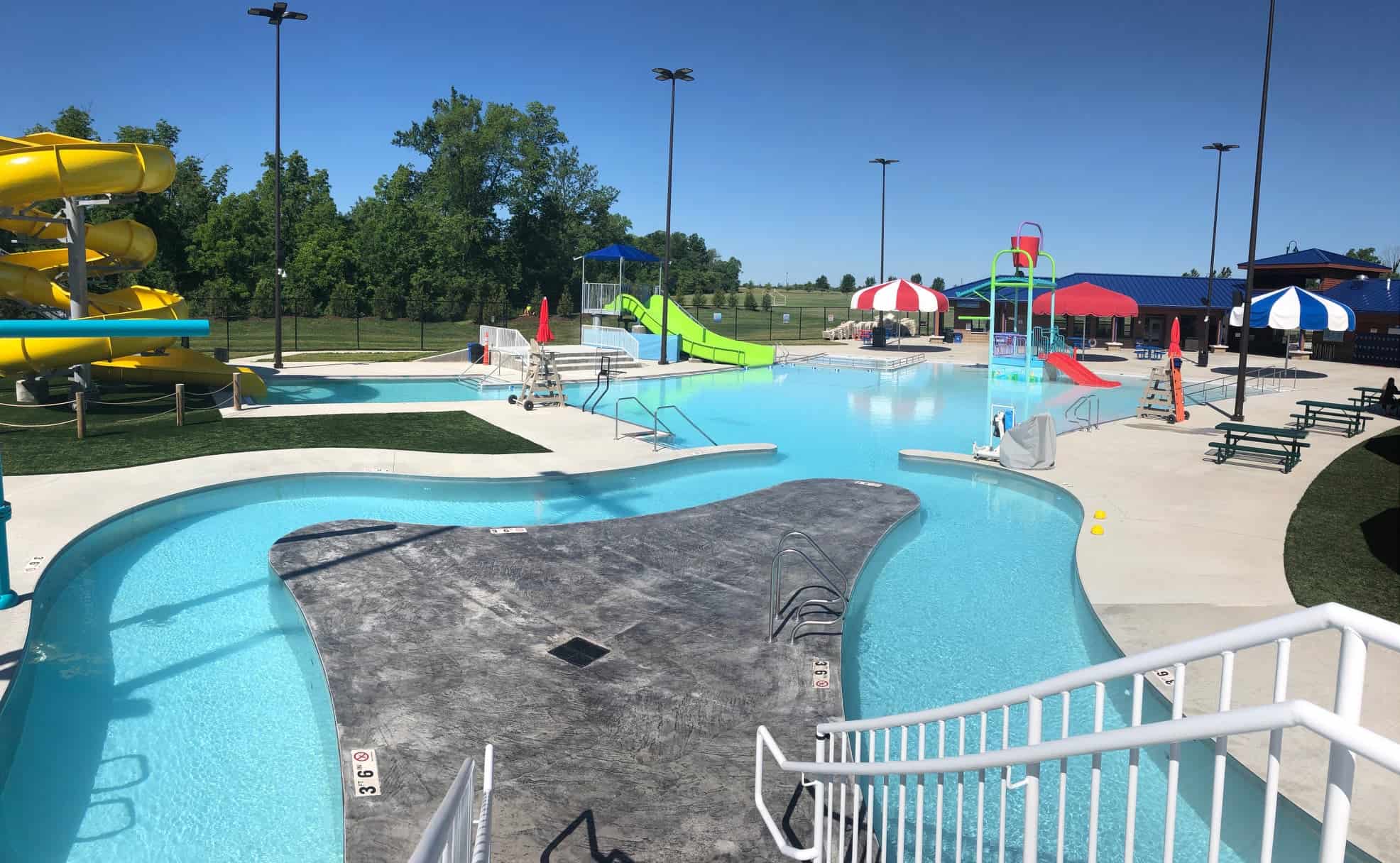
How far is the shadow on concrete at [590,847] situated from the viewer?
5840 millimetres

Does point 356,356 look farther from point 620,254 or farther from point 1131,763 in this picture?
point 1131,763

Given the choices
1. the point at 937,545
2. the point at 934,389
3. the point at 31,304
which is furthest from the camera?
the point at 934,389

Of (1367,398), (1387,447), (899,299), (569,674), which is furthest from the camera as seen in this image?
(899,299)

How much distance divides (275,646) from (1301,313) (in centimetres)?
3579

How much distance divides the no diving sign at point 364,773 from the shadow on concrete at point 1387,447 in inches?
797

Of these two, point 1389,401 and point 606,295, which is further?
point 606,295

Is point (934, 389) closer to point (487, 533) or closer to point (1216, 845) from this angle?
point (487, 533)

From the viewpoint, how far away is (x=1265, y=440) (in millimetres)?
18516

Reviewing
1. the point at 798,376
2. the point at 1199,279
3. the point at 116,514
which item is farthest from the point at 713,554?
the point at 1199,279

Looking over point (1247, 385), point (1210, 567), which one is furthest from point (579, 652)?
point (1247, 385)

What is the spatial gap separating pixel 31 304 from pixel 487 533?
16101 mm

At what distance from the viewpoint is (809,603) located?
33.3ft

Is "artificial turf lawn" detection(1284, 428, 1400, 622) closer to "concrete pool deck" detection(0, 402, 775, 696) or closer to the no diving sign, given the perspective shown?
the no diving sign

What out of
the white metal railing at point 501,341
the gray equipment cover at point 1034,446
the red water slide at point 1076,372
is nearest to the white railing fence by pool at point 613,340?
the white metal railing at point 501,341
